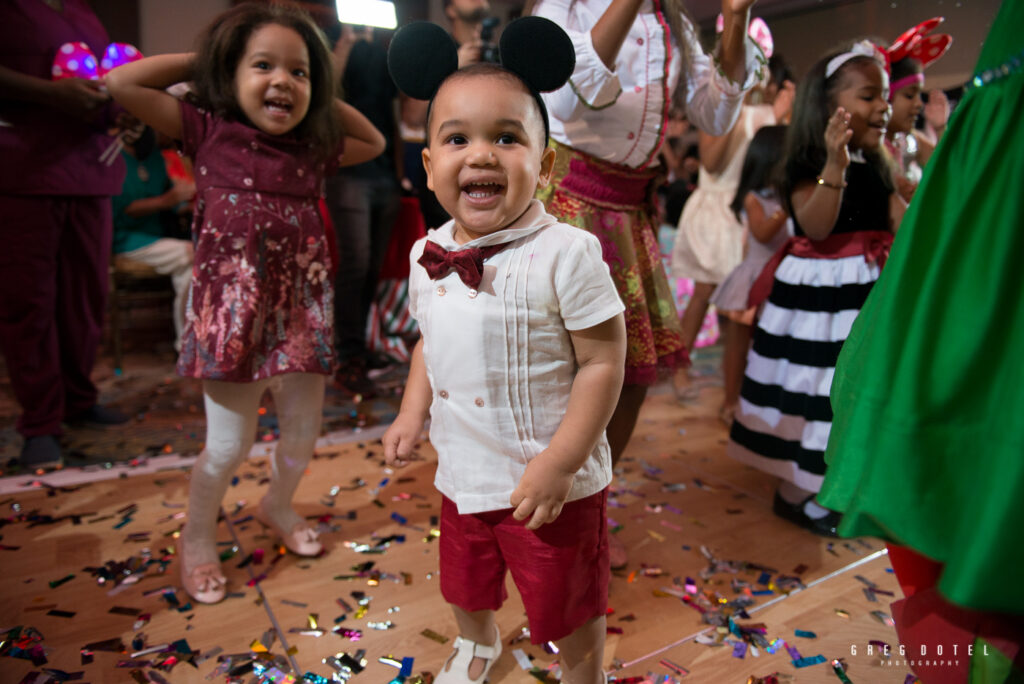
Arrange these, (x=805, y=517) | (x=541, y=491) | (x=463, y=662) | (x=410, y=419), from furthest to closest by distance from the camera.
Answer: (x=805, y=517) → (x=463, y=662) → (x=410, y=419) → (x=541, y=491)

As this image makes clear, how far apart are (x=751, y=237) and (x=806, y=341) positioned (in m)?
0.95

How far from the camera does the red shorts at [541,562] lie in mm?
1040

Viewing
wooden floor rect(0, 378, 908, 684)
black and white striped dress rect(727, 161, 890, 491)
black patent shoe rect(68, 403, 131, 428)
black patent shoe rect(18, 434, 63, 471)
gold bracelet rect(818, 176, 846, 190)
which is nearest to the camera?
wooden floor rect(0, 378, 908, 684)

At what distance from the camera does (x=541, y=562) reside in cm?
104

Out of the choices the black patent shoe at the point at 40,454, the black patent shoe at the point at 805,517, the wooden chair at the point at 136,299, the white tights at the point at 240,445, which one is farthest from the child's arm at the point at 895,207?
the wooden chair at the point at 136,299

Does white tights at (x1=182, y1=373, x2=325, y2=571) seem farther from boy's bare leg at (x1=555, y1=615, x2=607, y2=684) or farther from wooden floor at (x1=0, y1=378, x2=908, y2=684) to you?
boy's bare leg at (x1=555, y1=615, x2=607, y2=684)

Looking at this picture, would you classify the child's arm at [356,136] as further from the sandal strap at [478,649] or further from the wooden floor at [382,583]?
the sandal strap at [478,649]

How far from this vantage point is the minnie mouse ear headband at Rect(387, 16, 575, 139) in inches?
39.4

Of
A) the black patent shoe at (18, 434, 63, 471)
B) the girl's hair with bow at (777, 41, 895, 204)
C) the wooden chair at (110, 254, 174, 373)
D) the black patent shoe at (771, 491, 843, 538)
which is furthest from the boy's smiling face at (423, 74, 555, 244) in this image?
the wooden chair at (110, 254, 174, 373)

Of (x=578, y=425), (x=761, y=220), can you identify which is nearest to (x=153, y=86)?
(x=578, y=425)

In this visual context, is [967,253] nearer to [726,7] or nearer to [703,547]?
[726,7]

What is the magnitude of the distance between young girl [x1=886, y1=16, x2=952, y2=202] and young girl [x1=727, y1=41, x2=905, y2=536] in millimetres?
79

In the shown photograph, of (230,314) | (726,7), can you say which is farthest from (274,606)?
(726,7)

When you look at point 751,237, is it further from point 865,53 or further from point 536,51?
point 536,51
